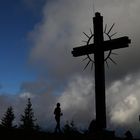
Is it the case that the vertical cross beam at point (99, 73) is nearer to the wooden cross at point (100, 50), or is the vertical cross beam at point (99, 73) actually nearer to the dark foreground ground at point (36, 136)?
the wooden cross at point (100, 50)

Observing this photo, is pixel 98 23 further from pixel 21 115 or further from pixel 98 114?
pixel 21 115

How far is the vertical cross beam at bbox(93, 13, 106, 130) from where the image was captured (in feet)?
57.8

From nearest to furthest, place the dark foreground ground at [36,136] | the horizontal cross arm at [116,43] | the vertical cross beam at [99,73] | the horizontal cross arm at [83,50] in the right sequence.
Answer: the dark foreground ground at [36,136] < the vertical cross beam at [99,73] < the horizontal cross arm at [116,43] < the horizontal cross arm at [83,50]

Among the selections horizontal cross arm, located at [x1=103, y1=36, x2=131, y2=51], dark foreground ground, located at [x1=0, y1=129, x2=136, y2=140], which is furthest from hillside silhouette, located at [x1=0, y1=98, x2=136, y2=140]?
horizontal cross arm, located at [x1=103, y1=36, x2=131, y2=51]

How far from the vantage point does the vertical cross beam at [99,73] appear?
17.6 meters

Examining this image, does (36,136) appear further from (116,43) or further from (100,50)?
(116,43)

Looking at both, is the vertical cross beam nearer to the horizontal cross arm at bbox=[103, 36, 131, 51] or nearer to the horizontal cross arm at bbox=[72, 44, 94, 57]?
the horizontal cross arm at bbox=[103, 36, 131, 51]

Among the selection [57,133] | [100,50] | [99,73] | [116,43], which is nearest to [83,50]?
[100,50]

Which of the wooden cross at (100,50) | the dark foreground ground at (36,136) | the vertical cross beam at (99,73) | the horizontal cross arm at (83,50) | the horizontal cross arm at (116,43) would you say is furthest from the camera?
the horizontal cross arm at (83,50)

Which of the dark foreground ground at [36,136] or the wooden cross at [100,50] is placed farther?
the wooden cross at [100,50]

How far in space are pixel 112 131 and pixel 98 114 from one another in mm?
1530

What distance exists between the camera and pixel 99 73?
60.3ft

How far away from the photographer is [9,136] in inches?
525

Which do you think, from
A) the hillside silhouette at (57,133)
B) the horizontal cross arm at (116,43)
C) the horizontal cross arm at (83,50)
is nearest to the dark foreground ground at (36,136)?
the hillside silhouette at (57,133)
